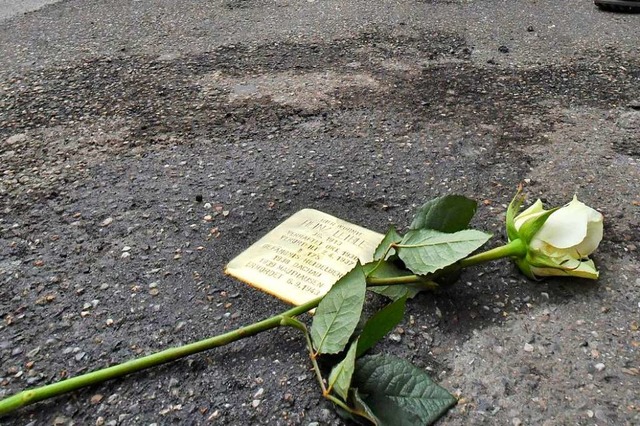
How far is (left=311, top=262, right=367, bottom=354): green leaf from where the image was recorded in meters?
1.15

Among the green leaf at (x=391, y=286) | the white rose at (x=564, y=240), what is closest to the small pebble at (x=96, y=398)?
the green leaf at (x=391, y=286)

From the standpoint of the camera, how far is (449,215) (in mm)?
1410

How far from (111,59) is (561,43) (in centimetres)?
225

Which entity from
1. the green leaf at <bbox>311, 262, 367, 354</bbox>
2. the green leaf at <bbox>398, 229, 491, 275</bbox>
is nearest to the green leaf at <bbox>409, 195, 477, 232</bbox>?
the green leaf at <bbox>398, 229, 491, 275</bbox>

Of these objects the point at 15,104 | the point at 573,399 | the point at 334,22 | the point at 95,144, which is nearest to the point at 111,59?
the point at 15,104

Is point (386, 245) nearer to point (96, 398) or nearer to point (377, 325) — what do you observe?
point (377, 325)

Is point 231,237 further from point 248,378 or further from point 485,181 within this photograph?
point 485,181

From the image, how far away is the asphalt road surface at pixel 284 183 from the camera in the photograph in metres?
1.23

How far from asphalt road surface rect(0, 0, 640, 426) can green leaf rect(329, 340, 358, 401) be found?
Result: 0.10 m

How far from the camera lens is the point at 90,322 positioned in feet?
4.57

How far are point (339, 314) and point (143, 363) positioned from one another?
415 mm

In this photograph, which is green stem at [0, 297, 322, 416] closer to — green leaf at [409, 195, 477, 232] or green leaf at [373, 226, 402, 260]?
green leaf at [373, 226, 402, 260]

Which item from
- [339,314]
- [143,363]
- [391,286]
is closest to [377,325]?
[339,314]

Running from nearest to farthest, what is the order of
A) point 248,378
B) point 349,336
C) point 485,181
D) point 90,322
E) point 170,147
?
point 349,336 → point 248,378 → point 90,322 → point 485,181 → point 170,147
